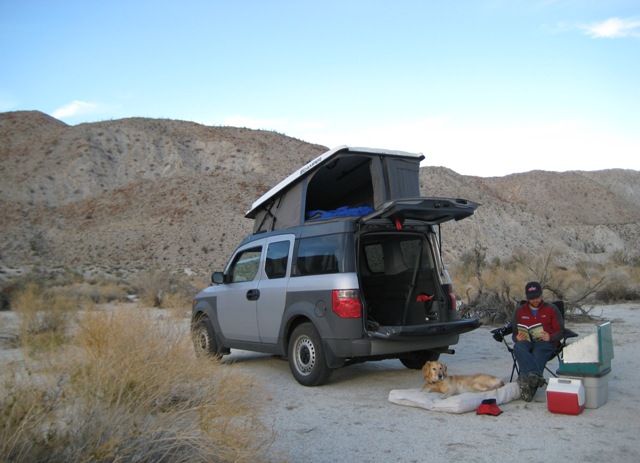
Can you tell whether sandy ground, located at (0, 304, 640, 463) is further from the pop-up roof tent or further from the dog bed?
the pop-up roof tent

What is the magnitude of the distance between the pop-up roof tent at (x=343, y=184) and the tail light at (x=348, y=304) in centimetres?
125

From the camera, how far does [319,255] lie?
7.97 metres

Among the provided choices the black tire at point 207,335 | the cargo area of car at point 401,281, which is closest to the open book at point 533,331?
the cargo area of car at point 401,281

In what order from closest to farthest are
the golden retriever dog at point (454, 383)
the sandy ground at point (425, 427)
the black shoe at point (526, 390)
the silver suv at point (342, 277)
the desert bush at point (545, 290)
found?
the sandy ground at point (425, 427)
the black shoe at point (526, 390)
the golden retriever dog at point (454, 383)
the silver suv at point (342, 277)
the desert bush at point (545, 290)

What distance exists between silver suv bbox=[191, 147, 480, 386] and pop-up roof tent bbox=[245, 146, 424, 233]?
2 cm

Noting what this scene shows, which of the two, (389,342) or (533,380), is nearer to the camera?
(533,380)

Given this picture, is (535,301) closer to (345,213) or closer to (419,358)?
(419,358)

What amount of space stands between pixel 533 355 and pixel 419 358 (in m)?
2.43

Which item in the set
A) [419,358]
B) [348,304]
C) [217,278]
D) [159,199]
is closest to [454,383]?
[348,304]

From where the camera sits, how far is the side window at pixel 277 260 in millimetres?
8609

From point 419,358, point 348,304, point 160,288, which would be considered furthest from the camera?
point 160,288

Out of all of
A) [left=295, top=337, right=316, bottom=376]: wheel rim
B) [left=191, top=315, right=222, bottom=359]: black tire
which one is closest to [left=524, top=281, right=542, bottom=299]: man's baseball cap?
[left=295, top=337, right=316, bottom=376]: wheel rim

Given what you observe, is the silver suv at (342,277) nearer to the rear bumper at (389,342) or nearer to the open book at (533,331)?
the rear bumper at (389,342)

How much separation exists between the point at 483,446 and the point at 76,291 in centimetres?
1904
